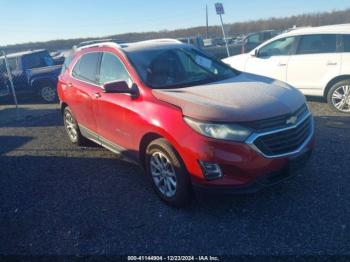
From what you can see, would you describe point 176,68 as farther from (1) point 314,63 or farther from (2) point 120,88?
(1) point 314,63

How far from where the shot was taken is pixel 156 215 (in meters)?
3.58

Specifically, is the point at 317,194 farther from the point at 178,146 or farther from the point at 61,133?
the point at 61,133

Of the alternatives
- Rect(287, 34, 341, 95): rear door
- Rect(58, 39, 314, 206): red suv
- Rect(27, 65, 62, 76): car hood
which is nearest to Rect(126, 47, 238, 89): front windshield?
Rect(58, 39, 314, 206): red suv

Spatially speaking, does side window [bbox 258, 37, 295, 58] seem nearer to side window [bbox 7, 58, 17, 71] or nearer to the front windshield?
the front windshield

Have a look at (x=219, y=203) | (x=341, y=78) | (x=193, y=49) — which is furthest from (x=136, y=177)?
(x=341, y=78)

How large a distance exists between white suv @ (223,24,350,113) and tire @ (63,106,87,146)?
185 inches

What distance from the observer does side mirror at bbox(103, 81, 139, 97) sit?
3806mm

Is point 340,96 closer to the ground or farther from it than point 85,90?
closer to the ground

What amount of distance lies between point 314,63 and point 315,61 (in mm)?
46

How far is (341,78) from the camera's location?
6707 millimetres

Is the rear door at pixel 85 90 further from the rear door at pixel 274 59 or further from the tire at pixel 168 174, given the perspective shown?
the rear door at pixel 274 59

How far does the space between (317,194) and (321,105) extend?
441 cm

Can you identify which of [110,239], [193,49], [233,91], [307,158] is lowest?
[110,239]

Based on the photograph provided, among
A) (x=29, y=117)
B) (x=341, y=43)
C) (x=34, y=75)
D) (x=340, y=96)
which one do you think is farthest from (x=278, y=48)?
(x=34, y=75)
